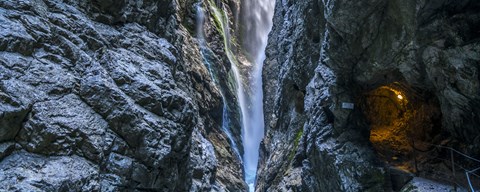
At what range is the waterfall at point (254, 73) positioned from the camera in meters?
31.1

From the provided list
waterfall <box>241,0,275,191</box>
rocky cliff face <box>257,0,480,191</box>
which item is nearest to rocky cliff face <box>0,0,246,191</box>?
rocky cliff face <box>257,0,480,191</box>

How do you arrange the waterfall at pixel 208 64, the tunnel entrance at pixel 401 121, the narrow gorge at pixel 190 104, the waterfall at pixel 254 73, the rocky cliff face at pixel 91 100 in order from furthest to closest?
the waterfall at pixel 254 73, the waterfall at pixel 208 64, the tunnel entrance at pixel 401 121, the narrow gorge at pixel 190 104, the rocky cliff face at pixel 91 100

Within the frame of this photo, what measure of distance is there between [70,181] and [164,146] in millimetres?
3551

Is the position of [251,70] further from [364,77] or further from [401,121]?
[364,77]

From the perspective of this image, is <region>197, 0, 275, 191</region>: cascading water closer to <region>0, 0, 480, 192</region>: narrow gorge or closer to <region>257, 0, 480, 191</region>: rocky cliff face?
<region>257, 0, 480, 191</region>: rocky cliff face

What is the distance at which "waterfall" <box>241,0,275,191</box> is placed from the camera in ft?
102

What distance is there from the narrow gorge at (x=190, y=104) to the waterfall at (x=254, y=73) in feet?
40.7

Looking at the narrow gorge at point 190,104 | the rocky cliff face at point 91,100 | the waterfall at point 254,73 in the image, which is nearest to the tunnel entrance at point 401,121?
the narrow gorge at point 190,104

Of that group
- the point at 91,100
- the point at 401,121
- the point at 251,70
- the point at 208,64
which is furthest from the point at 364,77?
the point at 251,70

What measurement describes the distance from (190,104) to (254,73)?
2634 centimetres

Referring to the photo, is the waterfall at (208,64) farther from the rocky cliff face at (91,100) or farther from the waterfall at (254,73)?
the rocky cliff face at (91,100)

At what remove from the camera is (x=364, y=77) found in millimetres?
12672

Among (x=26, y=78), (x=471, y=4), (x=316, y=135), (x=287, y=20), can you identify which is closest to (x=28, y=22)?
(x=26, y=78)

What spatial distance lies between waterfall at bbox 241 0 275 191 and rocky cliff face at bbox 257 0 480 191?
11902mm
